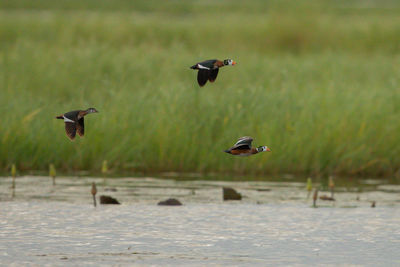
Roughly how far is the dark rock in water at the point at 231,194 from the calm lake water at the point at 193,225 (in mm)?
134

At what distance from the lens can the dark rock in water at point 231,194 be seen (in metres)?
9.55

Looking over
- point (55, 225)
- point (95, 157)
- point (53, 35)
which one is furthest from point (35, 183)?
point (53, 35)

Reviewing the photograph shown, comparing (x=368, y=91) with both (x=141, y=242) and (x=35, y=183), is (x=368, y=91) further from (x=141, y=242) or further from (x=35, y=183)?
(x=141, y=242)

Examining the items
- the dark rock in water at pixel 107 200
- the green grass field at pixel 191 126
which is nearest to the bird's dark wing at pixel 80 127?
the dark rock in water at pixel 107 200

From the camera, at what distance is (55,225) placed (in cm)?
802

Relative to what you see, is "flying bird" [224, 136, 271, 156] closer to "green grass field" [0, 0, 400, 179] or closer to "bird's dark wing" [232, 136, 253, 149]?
"bird's dark wing" [232, 136, 253, 149]

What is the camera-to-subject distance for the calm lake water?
22.3 feet

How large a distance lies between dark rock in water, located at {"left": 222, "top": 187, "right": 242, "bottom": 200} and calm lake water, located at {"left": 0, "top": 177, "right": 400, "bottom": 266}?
5.3 inches

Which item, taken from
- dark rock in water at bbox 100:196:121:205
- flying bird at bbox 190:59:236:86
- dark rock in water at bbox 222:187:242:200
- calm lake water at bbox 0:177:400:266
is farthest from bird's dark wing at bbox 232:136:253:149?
dark rock in water at bbox 222:187:242:200

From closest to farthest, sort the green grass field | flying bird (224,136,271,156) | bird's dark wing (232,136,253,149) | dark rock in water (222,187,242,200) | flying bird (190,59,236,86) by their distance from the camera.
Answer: flying bird (224,136,271,156) → bird's dark wing (232,136,253,149) → flying bird (190,59,236,86) → dark rock in water (222,187,242,200) → the green grass field

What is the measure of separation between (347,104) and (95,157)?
380 cm

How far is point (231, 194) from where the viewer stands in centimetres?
955

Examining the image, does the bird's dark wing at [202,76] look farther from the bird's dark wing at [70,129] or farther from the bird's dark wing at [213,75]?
the bird's dark wing at [70,129]

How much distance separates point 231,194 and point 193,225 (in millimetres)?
1503
